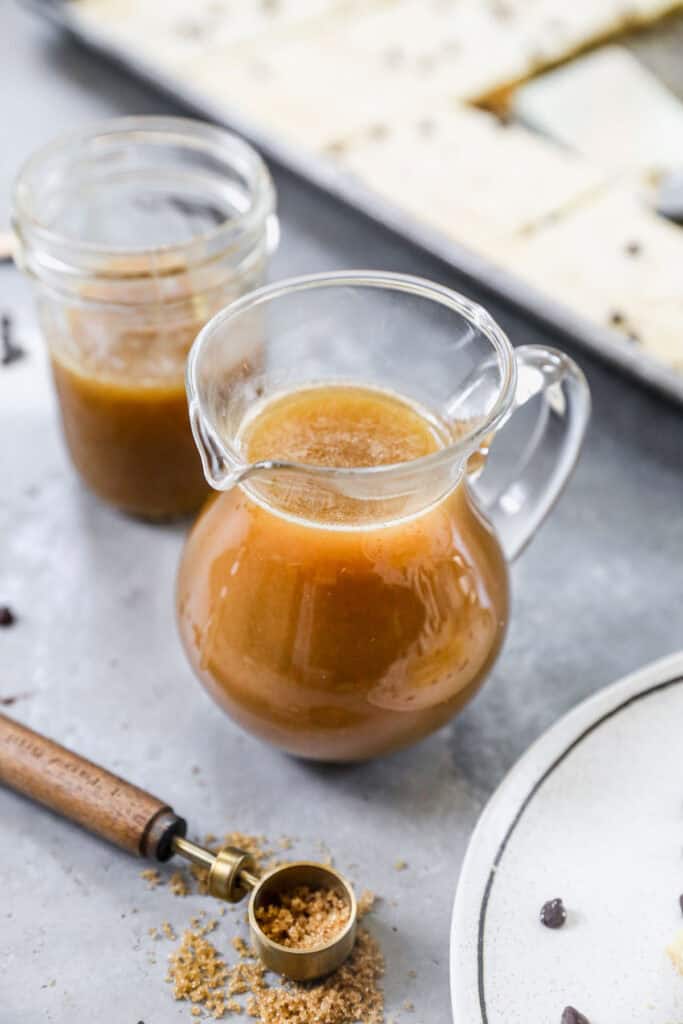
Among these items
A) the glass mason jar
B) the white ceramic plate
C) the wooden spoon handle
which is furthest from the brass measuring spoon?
the glass mason jar

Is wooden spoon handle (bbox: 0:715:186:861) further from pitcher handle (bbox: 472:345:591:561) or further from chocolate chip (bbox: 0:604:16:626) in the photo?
pitcher handle (bbox: 472:345:591:561)

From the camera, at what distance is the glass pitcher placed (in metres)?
1.02

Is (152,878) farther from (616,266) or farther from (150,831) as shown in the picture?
(616,266)

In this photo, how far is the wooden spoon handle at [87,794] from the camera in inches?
43.1

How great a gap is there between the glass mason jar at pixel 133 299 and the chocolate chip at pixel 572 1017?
2.42ft

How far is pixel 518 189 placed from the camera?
189 centimetres

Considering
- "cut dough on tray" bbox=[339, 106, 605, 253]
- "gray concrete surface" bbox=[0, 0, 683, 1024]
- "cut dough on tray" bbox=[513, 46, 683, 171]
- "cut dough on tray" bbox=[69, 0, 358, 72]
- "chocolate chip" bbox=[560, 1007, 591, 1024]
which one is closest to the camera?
"chocolate chip" bbox=[560, 1007, 591, 1024]

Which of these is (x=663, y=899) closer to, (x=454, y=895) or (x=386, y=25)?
(x=454, y=895)

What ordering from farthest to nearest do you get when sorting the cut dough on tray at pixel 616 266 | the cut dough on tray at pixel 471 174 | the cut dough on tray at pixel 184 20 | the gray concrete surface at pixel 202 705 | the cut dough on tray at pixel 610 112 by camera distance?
the cut dough on tray at pixel 184 20, the cut dough on tray at pixel 610 112, the cut dough on tray at pixel 471 174, the cut dough on tray at pixel 616 266, the gray concrete surface at pixel 202 705

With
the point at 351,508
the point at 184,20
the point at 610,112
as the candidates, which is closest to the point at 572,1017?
the point at 351,508

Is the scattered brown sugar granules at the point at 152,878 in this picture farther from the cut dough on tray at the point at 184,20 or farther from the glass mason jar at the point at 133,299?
the cut dough on tray at the point at 184,20

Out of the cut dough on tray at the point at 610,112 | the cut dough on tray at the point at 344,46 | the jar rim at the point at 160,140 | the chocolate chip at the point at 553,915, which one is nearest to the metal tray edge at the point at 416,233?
the cut dough on tray at the point at 344,46

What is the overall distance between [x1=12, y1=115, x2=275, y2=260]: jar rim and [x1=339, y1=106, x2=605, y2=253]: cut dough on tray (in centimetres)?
39

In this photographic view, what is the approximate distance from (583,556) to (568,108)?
96cm
